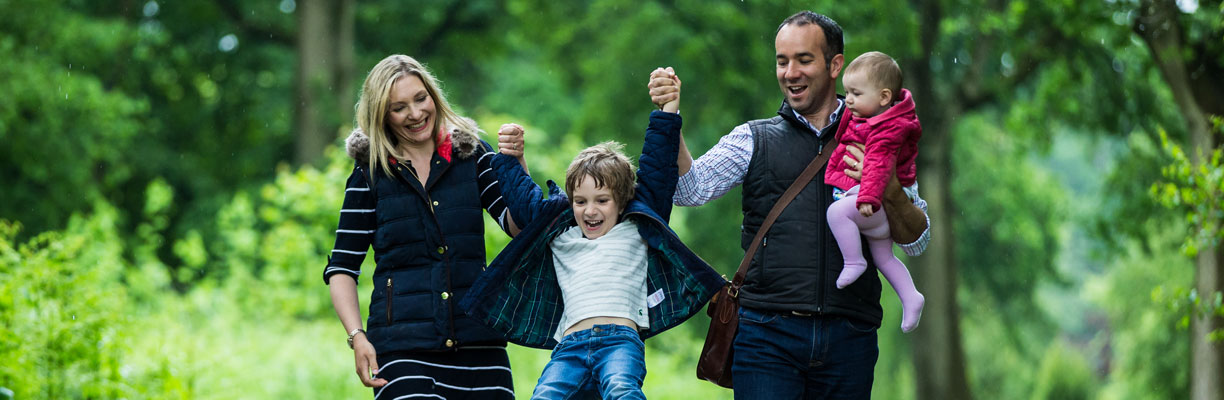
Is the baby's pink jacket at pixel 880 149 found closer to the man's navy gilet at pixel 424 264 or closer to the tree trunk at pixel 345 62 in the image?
the man's navy gilet at pixel 424 264

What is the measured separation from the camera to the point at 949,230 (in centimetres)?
1784

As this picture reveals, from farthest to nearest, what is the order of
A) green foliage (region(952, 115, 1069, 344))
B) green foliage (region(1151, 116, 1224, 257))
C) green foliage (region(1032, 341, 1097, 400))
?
green foliage (region(952, 115, 1069, 344)), green foliage (region(1032, 341, 1097, 400)), green foliage (region(1151, 116, 1224, 257))

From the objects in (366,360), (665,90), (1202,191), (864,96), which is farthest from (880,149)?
(1202,191)

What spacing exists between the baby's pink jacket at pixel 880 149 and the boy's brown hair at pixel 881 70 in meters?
0.05

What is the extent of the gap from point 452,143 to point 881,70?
131 cm

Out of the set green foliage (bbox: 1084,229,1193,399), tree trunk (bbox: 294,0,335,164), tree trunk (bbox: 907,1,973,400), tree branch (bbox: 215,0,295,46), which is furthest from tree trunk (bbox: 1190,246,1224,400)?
tree branch (bbox: 215,0,295,46)

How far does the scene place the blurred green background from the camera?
10.3 meters

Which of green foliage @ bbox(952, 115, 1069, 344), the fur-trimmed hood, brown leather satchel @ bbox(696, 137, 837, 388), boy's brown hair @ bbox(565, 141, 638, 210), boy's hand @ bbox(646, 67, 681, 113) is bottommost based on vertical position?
brown leather satchel @ bbox(696, 137, 837, 388)

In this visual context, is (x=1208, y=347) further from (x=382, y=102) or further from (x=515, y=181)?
(x=382, y=102)

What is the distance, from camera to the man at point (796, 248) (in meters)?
3.95

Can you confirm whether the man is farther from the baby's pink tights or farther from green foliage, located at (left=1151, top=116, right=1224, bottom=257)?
green foliage, located at (left=1151, top=116, right=1224, bottom=257)

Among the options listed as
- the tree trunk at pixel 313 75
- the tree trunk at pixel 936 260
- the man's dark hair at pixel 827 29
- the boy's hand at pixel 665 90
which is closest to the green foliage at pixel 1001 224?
the tree trunk at pixel 936 260

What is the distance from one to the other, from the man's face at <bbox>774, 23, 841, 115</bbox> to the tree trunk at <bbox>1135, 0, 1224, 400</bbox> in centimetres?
→ 748

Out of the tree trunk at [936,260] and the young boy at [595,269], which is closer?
the young boy at [595,269]
